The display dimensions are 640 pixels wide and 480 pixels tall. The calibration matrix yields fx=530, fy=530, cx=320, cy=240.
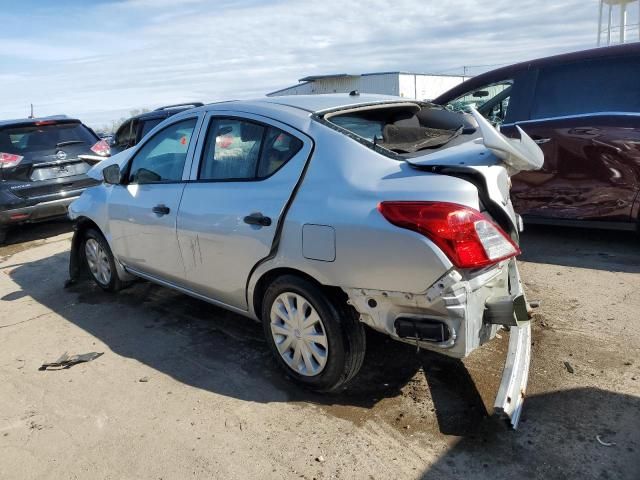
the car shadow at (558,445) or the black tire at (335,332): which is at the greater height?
the black tire at (335,332)

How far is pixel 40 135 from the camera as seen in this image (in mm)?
7625

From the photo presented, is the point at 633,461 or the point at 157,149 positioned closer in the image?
the point at 633,461

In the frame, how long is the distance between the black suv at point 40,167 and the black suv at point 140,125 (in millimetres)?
1285

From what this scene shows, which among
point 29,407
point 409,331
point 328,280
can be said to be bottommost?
point 29,407

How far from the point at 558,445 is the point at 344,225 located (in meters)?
1.49

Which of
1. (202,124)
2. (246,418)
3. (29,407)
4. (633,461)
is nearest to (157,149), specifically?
(202,124)

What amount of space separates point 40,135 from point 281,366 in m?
6.18

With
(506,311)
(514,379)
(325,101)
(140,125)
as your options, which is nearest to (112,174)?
(325,101)

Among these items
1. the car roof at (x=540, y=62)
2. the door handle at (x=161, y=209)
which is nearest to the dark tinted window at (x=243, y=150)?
the door handle at (x=161, y=209)

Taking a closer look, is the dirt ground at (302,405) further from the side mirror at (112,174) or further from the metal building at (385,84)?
the metal building at (385,84)

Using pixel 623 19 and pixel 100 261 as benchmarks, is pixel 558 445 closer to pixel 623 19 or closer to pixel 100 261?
pixel 100 261

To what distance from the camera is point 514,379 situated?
2.74m

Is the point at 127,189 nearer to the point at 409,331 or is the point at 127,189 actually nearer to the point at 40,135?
the point at 409,331

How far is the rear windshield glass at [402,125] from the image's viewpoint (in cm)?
326
